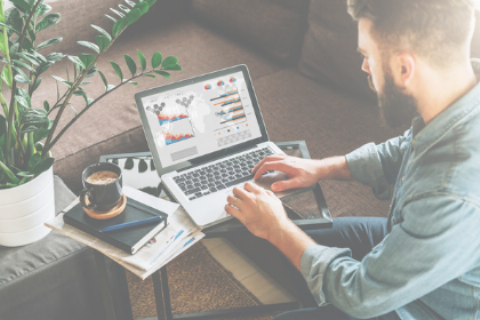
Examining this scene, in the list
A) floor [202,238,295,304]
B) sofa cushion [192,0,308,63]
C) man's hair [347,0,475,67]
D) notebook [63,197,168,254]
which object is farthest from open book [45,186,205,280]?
sofa cushion [192,0,308,63]

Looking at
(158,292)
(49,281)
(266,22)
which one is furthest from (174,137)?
(266,22)

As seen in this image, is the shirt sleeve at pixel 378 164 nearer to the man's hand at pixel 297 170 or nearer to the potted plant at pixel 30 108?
the man's hand at pixel 297 170

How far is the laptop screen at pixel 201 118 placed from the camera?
1.18m

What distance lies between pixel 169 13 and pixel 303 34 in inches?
29.4

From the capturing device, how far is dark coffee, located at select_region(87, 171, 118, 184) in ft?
3.34

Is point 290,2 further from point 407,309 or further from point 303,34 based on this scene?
point 407,309

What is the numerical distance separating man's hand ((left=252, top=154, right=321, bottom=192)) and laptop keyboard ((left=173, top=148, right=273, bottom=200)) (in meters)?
0.04

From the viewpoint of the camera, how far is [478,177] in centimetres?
75

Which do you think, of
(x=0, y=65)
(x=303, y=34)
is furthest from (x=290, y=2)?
(x=0, y=65)

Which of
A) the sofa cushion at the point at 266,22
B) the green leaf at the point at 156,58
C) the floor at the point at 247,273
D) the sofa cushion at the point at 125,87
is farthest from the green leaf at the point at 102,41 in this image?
the sofa cushion at the point at 266,22

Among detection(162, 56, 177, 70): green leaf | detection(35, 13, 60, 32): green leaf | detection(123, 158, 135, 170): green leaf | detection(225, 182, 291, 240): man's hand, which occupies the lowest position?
detection(225, 182, 291, 240): man's hand

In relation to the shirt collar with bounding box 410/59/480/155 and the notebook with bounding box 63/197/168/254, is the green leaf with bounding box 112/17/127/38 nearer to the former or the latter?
the notebook with bounding box 63/197/168/254

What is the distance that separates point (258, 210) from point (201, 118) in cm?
34

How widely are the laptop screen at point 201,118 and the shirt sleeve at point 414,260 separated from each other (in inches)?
19.9
